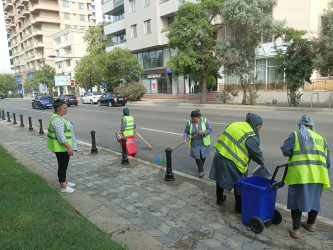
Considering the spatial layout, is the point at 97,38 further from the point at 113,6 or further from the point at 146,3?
the point at 146,3

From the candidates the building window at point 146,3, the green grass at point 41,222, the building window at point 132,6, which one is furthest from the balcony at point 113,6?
the green grass at point 41,222

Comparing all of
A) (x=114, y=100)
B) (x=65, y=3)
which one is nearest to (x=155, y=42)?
(x=114, y=100)

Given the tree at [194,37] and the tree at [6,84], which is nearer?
the tree at [194,37]

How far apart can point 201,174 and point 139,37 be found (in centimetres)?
3545

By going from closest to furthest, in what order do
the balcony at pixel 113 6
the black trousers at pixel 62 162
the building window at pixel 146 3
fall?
the black trousers at pixel 62 162 → the building window at pixel 146 3 → the balcony at pixel 113 6

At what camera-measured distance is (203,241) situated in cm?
357

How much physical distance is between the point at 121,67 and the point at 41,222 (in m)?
32.1

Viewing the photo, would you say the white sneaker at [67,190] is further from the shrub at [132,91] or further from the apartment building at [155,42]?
the shrub at [132,91]

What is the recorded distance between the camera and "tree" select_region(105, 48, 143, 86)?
1361 inches

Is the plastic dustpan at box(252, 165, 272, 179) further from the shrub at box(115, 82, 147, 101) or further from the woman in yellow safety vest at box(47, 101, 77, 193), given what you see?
the shrub at box(115, 82, 147, 101)

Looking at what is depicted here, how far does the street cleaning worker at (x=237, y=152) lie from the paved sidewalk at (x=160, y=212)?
22.2 inches

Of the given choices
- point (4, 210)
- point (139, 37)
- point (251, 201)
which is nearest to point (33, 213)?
point (4, 210)

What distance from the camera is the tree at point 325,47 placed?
55.8ft

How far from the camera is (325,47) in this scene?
17578 mm
